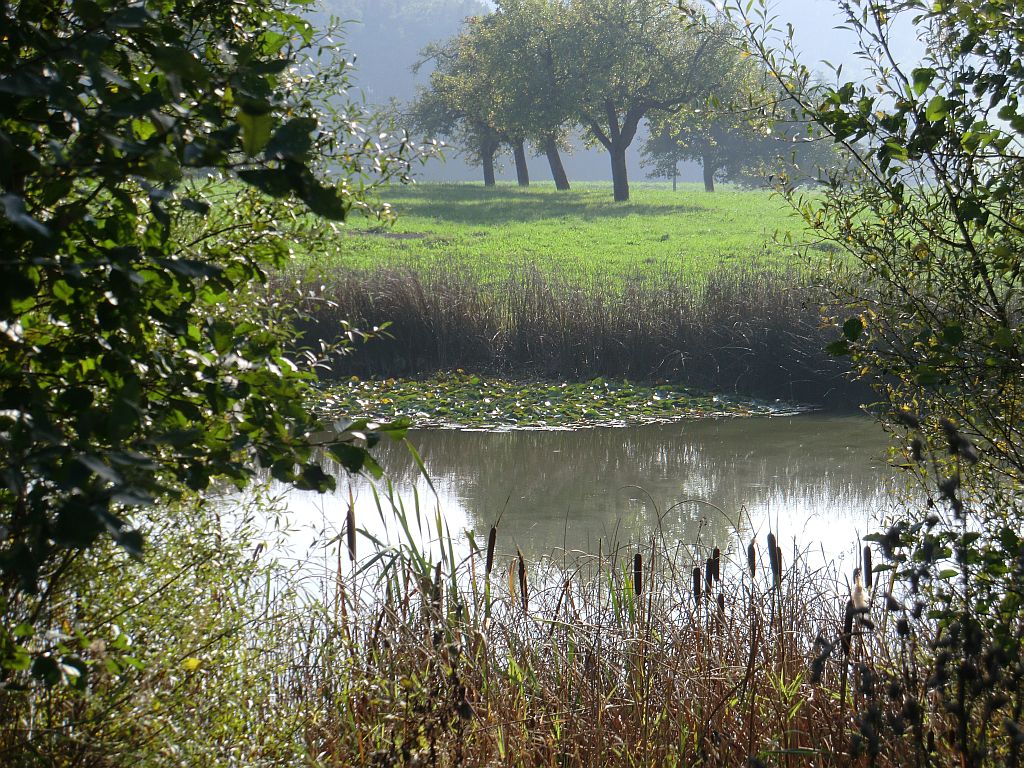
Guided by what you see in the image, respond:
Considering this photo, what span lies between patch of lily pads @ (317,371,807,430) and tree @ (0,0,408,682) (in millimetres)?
8164

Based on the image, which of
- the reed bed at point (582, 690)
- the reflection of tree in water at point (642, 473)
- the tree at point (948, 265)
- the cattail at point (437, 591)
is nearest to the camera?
the tree at point (948, 265)

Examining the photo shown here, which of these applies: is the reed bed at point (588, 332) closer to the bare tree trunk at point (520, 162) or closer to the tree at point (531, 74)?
the tree at point (531, 74)

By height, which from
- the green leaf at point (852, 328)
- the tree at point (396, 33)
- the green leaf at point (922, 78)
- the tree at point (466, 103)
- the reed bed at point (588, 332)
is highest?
the tree at point (396, 33)

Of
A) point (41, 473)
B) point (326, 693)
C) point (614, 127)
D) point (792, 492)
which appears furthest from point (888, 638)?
point (614, 127)

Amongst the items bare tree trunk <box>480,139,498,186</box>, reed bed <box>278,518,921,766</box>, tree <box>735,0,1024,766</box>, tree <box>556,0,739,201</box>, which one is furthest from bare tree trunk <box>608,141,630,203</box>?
→ tree <box>735,0,1024,766</box>

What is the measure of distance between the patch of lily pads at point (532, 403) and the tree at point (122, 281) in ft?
26.8

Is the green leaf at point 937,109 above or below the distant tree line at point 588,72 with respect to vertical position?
below

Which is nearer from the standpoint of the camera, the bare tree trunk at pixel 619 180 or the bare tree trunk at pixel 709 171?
the bare tree trunk at pixel 619 180

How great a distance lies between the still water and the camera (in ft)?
20.4

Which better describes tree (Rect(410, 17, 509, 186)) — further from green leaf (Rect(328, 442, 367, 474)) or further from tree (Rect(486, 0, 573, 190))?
green leaf (Rect(328, 442, 367, 474))

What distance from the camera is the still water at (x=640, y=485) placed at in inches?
245

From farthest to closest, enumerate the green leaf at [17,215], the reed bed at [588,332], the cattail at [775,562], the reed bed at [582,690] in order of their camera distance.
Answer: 1. the reed bed at [588,332]
2. the cattail at [775,562]
3. the reed bed at [582,690]
4. the green leaf at [17,215]

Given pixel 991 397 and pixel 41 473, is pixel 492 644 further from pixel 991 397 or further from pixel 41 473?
pixel 41 473

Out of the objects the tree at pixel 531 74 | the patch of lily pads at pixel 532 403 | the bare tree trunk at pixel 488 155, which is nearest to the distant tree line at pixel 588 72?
the tree at pixel 531 74
